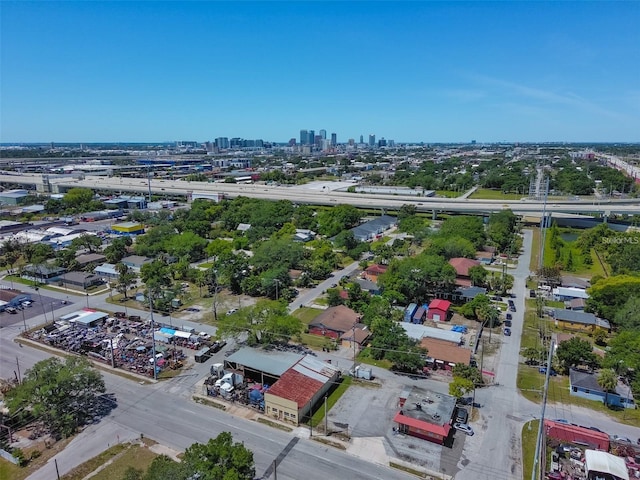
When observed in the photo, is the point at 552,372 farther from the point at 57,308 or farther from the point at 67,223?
the point at 67,223

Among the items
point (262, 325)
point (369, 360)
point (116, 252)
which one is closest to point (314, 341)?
point (262, 325)

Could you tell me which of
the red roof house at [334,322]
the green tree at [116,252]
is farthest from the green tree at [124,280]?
the red roof house at [334,322]

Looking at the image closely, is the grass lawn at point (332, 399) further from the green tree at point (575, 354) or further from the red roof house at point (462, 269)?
the red roof house at point (462, 269)

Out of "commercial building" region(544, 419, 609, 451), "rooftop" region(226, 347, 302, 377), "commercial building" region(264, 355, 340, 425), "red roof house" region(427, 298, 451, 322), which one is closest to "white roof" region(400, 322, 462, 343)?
"red roof house" region(427, 298, 451, 322)

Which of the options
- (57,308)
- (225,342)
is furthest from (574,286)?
(57,308)

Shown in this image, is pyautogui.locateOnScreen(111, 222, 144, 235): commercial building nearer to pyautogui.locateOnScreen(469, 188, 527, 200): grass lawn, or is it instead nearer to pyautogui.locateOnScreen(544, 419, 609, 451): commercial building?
pyautogui.locateOnScreen(544, 419, 609, 451): commercial building

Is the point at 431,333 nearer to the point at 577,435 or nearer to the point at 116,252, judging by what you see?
the point at 577,435
